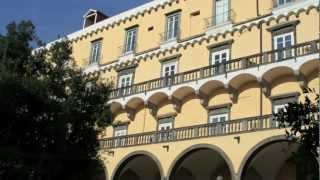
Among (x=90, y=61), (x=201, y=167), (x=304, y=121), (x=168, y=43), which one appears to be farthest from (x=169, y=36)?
(x=304, y=121)

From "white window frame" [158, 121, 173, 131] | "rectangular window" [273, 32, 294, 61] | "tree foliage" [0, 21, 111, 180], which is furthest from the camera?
"white window frame" [158, 121, 173, 131]

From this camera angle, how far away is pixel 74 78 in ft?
63.2

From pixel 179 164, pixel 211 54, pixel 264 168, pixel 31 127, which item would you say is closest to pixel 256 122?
pixel 264 168

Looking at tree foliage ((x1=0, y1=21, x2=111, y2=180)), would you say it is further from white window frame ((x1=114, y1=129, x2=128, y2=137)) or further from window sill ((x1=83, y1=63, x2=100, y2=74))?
window sill ((x1=83, y1=63, x2=100, y2=74))

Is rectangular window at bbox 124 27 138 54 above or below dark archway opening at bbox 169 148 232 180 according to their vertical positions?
above

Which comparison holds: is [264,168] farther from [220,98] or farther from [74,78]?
[74,78]

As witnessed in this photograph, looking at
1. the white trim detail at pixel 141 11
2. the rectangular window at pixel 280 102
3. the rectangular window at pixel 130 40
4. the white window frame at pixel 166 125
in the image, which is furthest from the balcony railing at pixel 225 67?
the rectangular window at pixel 130 40

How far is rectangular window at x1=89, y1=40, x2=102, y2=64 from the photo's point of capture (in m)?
39.8

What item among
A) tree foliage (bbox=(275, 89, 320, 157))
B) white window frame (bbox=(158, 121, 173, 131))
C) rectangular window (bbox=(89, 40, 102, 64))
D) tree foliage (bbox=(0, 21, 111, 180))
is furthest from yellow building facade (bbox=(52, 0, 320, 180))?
tree foliage (bbox=(275, 89, 320, 157))

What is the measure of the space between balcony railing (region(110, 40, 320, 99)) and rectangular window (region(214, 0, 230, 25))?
359 cm

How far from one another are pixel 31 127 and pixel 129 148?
14.1 meters

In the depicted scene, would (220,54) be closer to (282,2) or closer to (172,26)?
(282,2)

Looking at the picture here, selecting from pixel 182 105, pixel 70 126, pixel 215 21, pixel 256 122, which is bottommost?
pixel 70 126

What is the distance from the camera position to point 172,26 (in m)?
35.2
